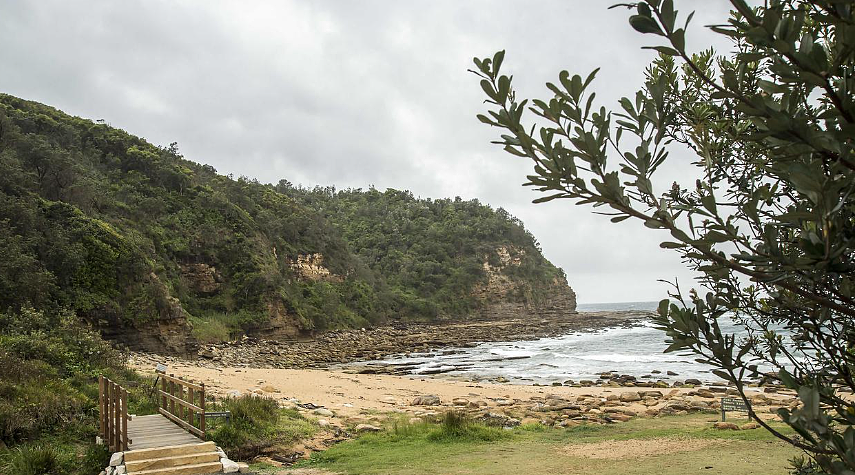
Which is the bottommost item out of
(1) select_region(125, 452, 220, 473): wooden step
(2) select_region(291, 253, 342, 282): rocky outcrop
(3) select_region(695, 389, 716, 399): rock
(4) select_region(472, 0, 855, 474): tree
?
(3) select_region(695, 389, 716, 399): rock

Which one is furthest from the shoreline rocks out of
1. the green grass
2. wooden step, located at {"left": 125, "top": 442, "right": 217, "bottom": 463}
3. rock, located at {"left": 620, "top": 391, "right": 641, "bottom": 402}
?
wooden step, located at {"left": 125, "top": 442, "right": 217, "bottom": 463}

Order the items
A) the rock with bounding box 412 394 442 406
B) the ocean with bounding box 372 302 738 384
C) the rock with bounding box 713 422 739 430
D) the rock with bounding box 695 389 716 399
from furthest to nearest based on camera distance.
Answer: the ocean with bounding box 372 302 738 384, the rock with bounding box 695 389 716 399, the rock with bounding box 412 394 442 406, the rock with bounding box 713 422 739 430

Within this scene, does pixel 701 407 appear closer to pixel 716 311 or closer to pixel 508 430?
pixel 508 430

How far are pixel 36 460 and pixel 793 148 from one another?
8994 millimetres

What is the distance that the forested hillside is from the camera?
898 inches

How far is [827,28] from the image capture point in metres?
2.31

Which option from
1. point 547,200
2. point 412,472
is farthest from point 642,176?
point 412,472

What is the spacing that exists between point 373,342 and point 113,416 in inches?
1369

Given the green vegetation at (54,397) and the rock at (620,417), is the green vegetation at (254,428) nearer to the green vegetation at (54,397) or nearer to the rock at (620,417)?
the green vegetation at (54,397)

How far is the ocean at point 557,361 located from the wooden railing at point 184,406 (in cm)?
1667

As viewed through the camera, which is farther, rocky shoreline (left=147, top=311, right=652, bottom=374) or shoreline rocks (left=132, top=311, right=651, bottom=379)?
rocky shoreline (left=147, top=311, right=652, bottom=374)

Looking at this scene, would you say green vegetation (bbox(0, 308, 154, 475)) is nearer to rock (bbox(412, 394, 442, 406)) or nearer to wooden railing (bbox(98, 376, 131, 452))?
wooden railing (bbox(98, 376, 131, 452))

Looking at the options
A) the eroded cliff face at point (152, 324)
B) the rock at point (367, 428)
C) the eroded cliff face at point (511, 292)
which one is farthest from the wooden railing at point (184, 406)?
the eroded cliff face at point (511, 292)

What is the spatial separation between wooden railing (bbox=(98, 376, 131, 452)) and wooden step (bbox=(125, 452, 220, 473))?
0.55 metres
